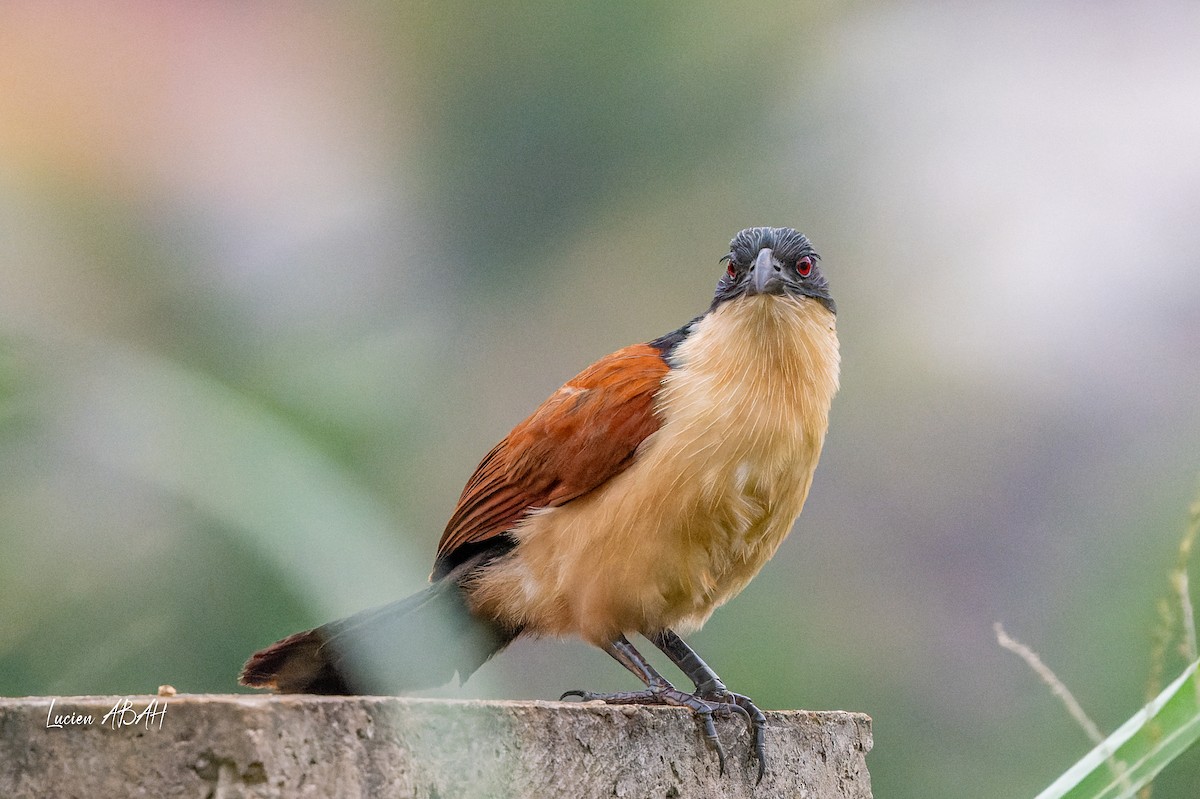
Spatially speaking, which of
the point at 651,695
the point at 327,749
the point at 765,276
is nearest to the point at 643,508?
the point at 651,695

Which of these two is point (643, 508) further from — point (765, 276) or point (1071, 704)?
point (1071, 704)

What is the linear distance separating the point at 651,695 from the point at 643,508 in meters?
0.25

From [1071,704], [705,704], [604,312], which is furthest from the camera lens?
[604,312]

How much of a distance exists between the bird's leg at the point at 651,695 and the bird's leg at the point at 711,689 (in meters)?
0.02

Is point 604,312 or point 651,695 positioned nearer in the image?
point 651,695

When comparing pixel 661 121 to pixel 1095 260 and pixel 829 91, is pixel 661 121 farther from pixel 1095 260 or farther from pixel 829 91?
pixel 1095 260

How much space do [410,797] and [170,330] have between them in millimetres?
1193

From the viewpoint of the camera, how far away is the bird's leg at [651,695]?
1.28 metres

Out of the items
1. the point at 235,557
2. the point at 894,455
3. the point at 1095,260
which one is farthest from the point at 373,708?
the point at 1095,260

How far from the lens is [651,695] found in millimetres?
1398

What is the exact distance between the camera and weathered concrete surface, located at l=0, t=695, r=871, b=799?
87 cm
